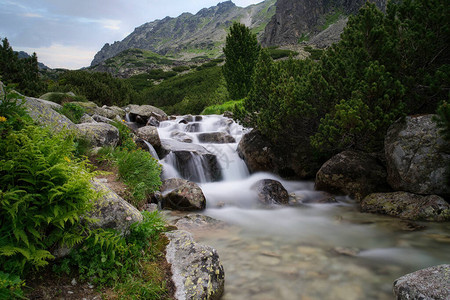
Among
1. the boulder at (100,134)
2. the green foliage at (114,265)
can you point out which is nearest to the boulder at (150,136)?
the boulder at (100,134)

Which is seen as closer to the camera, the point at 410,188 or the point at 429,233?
the point at 429,233

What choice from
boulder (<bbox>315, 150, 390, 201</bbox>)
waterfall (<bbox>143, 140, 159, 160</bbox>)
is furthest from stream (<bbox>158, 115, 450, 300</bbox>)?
waterfall (<bbox>143, 140, 159, 160</bbox>)

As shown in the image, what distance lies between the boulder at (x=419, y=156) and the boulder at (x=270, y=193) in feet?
10.8

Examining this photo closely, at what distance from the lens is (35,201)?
277 cm

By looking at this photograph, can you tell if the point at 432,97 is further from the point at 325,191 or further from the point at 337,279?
the point at 337,279

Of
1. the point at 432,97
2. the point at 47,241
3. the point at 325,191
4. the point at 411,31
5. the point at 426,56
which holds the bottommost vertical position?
the point at 325,191

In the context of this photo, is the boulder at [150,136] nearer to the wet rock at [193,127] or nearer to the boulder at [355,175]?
the wet rock at [193,127]

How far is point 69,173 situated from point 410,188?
786 centimetres

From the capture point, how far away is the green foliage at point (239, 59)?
85.6ft

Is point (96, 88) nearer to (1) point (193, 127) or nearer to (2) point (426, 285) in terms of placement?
Answer: (1) point (193, 127)

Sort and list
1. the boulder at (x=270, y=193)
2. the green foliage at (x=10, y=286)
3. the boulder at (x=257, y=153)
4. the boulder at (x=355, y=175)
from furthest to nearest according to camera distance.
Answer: the boulder at (x=257, y=153)
the boulder at (x=270, y=193)
the boulder at (x=355, y=175)
the green foliage at (x=10, y=286)

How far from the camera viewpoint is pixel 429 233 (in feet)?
19.0

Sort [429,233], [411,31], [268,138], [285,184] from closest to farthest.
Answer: [429,233], [411,31], [285,184], [268,138]

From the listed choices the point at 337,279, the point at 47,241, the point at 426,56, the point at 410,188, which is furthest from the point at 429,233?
the point at 47,241
